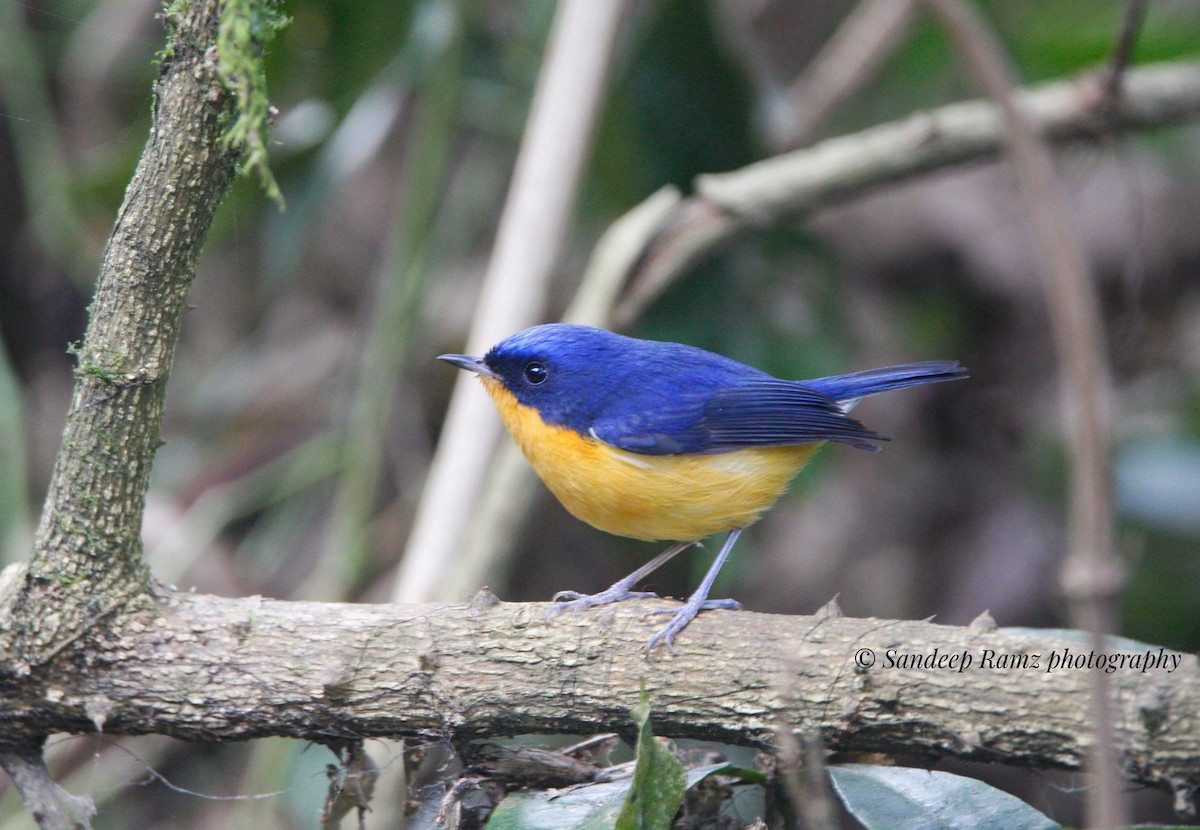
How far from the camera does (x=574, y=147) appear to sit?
156 inches

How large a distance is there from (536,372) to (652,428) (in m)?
0.41

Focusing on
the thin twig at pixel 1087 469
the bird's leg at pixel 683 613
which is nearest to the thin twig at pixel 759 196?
the bird's leg at pixel 683 613

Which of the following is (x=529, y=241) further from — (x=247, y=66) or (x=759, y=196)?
(x=247, y=66)

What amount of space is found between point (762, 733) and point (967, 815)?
433 millimetres

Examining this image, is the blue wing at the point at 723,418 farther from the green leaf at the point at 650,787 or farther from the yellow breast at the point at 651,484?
the green leaf at the point at 650,787

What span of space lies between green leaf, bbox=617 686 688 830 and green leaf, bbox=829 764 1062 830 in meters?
0.42

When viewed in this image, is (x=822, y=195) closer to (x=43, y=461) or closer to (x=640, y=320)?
(x=640, y=320)

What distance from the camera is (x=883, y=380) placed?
3393 millimetres

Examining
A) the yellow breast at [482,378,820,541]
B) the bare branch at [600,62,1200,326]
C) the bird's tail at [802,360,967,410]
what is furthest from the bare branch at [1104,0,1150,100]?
the yellow breast at [482,378,820,541]

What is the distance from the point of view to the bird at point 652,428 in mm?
2967

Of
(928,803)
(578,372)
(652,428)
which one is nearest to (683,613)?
(928,803)

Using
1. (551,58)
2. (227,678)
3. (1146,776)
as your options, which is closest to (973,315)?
(551,58)

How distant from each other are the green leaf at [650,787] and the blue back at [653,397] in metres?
1.18

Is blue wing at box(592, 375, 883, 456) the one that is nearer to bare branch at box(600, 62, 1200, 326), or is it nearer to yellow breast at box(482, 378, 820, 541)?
yellow breast at box(482, 378, 820, 541)
